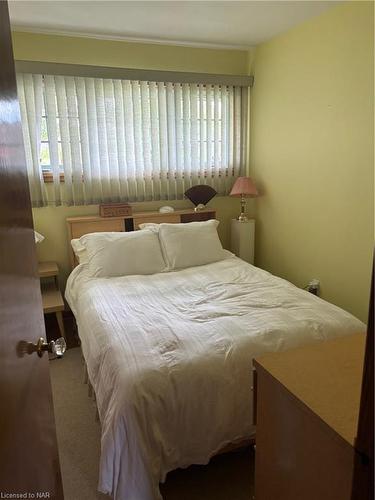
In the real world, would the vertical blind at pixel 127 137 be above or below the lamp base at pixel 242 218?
above

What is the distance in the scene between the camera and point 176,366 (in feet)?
5.37

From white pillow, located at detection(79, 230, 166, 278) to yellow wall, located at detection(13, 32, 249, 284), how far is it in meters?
0.46

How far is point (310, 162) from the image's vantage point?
3154 millimetres

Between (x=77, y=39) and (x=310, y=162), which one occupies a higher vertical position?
(x=77, y=39)

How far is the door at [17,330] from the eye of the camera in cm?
76

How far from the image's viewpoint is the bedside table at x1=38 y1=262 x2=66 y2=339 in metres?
2.87

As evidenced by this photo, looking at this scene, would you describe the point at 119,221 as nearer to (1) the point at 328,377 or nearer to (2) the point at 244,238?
(2) the point at 244,238

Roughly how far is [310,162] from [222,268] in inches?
46.0

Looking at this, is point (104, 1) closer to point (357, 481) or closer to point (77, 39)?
point (77, 39)

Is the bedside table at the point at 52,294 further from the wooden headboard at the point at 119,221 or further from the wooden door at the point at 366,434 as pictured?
the wooden door at the point at 366,434

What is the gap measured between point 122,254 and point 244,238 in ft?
4.60

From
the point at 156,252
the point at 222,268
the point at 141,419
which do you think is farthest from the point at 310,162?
the point at 141,419

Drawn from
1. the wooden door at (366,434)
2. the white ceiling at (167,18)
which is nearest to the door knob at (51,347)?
the wooden door at (366,434)

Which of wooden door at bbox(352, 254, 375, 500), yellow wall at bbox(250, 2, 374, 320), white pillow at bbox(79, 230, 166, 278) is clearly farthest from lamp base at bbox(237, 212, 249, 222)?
wooden door at bbox(352, 254, 375, 500)
